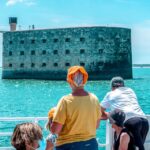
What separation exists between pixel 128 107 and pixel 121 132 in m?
0.38

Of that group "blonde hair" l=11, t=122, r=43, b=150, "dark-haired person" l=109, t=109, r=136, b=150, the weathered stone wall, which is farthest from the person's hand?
the weathered stone wall

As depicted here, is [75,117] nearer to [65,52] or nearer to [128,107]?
[128,107]

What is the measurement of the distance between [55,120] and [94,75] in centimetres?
4346

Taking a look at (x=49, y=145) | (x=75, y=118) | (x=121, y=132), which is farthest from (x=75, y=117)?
(x=121, y=132)

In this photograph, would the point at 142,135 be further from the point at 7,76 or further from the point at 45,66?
the point at 7,76

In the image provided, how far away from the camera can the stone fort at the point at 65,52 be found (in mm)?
46969

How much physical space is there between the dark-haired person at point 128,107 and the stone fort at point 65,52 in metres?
42.3

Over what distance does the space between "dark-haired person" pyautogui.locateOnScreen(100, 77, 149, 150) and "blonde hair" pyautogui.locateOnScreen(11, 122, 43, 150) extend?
4.93 ft

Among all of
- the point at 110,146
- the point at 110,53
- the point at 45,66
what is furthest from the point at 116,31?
the point at 110,146

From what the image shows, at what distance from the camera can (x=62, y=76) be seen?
48.0m

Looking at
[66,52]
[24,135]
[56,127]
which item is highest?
[66,52]

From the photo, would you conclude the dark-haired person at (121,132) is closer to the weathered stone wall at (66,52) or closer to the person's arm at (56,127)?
the person's arm at (56,127)

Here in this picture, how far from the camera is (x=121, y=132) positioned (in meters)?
3.44

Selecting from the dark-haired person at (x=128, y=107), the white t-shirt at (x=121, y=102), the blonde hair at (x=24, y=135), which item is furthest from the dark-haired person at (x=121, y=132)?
the blonde hair at (x=24, y=135)
